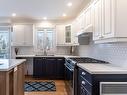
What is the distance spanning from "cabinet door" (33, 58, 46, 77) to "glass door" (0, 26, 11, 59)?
138 centimetres

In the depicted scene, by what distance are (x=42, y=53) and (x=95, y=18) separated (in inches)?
178

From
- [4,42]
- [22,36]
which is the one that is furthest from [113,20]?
[4,42]

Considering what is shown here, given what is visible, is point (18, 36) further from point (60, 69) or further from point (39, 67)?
point (60, 69)

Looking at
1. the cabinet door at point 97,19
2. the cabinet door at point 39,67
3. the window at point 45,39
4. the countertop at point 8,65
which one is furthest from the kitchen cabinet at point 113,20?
the window at point 45,39

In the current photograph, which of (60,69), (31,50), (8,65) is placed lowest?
(60,69)

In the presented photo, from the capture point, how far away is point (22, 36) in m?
7.70

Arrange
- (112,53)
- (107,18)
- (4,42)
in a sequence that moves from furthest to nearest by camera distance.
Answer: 1. (4,42)
2. (112,53)
3. (107,18)

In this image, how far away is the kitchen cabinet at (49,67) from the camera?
23.7ft

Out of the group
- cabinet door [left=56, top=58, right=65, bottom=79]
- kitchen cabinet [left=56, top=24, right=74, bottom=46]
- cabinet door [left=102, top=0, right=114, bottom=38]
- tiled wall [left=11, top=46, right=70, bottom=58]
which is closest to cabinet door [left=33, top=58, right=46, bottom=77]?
cabinet door [left=56, top=58, right=65, bottom=79]

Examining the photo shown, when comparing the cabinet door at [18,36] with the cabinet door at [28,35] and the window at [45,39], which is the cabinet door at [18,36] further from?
the window at [45,39]

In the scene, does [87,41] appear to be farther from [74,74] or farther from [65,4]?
[74,74]

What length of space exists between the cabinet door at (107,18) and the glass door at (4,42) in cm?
553

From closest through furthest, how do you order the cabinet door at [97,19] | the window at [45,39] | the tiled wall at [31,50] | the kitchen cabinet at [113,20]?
the kitchen cabinet at [113,20] → the cabinet door at [97,19] → the window at [45,39] → the tiled wall at [31,50]

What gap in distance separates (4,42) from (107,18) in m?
5.94
